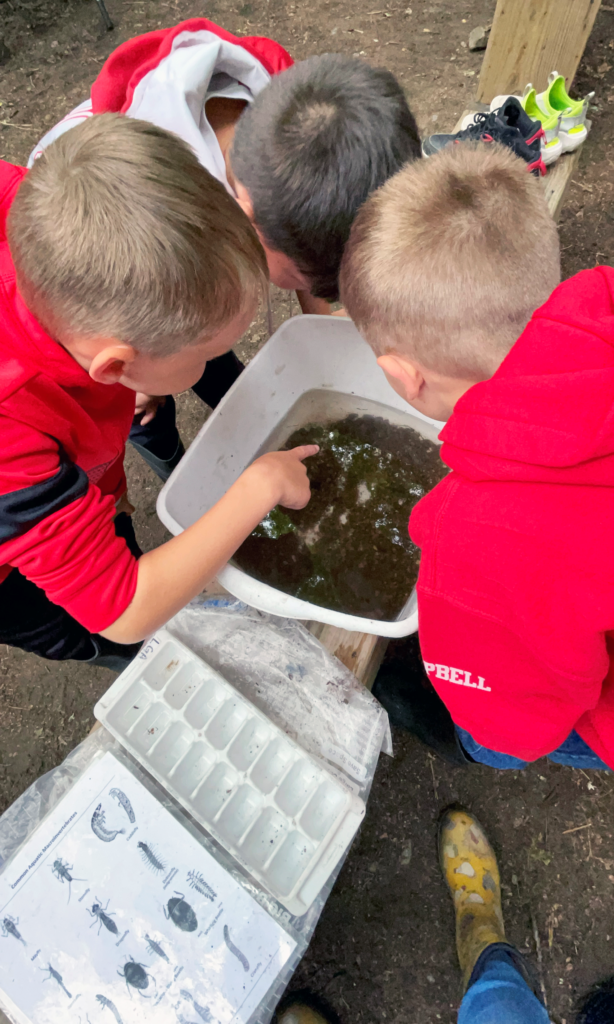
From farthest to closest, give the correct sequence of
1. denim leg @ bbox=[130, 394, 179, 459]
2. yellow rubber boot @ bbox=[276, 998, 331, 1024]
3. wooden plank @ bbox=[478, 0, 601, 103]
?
wooden plank @ bbox=[478, 0, 601, 103] < denim leg @ bbox=[130, 394, 179, 459] < yellow rubber boot @ bbox=[276, 998, 331, 1024]

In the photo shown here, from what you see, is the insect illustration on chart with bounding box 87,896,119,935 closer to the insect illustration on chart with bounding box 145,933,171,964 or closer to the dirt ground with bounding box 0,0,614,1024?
the insect illustration on chart with bounding box 145,933,171,964

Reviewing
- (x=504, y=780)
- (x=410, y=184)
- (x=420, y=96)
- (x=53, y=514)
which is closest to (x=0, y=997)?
(x=53, y=514)

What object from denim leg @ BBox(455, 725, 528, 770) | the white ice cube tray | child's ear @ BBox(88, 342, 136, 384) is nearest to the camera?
child's ear @ BBox(88, 342, 136, 384)

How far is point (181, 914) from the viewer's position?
2.53ft

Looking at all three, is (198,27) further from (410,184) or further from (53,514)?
(53,514)

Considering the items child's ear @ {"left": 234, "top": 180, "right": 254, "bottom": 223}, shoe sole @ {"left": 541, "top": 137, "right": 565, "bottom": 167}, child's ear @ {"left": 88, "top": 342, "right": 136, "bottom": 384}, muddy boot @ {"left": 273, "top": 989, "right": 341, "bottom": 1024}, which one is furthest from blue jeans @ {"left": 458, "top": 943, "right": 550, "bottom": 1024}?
shoe sole @ {"left": 541, "top": 137, "right": 565, "bottom": 167}

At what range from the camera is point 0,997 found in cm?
73

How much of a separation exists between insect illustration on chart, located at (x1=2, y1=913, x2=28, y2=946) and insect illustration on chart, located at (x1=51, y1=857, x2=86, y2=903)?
0.07m

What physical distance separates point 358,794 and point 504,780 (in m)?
0.54

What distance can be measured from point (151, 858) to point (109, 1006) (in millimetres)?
169

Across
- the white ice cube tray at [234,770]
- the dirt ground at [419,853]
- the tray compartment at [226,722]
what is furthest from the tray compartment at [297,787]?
the dirt ground at [419,853]

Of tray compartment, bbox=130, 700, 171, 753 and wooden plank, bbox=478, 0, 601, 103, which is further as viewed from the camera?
wooden plank, bbox=478, 0, 601, 103

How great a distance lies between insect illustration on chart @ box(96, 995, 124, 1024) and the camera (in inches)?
28.7

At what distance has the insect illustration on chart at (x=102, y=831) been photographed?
0.80m
